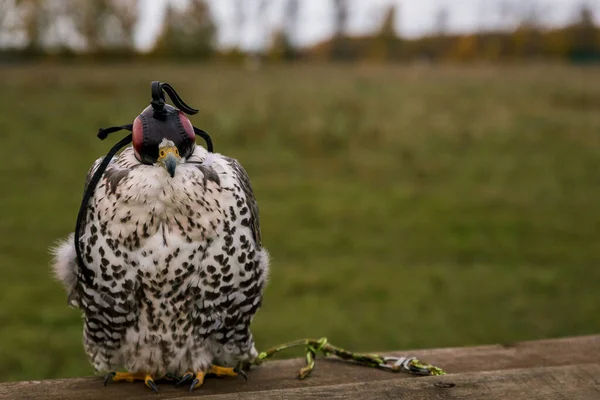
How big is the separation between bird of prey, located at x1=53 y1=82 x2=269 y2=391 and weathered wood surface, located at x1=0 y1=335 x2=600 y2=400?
77 millimetres

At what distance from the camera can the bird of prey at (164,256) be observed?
5.19 feet

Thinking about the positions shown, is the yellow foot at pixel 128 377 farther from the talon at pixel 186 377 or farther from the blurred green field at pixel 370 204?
the blurred green field at pixel 370 204

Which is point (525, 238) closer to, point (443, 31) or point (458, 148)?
point (458, 148)

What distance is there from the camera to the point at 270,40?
30391mm

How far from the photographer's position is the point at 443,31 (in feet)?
115

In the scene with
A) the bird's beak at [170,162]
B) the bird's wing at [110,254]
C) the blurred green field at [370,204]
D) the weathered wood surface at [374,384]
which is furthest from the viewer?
the blurred green field at [370,204]

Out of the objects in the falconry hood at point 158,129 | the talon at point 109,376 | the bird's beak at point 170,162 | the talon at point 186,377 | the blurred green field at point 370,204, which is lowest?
the blurred green field at point 370,204

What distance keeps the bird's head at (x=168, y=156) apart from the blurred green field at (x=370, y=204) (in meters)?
2.90

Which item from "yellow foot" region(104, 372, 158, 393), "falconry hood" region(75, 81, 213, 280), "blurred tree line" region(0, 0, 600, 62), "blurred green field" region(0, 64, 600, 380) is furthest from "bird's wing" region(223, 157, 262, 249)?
"blurred tree line" region(0, 0, 600, 62)

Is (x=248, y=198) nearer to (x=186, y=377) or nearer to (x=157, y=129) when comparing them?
(x=157, y=129)

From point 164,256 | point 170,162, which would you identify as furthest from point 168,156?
point 164,256

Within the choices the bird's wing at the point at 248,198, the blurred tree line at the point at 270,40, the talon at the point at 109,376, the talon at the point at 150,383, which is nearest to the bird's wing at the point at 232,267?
the bird's wing at the point at 248,198

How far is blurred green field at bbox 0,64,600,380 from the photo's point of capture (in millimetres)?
4836

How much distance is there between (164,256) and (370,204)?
626 cm
